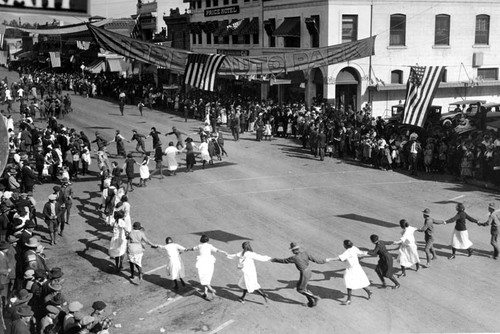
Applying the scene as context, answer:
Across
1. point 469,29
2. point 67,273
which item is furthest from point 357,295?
point 469,29

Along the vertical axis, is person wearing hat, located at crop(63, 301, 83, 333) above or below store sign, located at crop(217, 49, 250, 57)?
below

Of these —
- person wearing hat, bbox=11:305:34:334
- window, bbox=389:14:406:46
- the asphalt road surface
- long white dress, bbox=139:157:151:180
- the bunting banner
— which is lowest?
the asphalt road surface

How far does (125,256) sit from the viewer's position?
54.3ft

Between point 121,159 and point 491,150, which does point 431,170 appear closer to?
point 491,150

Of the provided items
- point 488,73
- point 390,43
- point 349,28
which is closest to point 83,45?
point 349,28

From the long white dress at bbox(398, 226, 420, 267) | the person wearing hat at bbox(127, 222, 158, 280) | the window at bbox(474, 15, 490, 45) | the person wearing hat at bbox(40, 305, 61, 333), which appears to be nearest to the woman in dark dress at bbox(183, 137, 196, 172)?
the person wearing hat at bbox(127, 222, 158, 280)

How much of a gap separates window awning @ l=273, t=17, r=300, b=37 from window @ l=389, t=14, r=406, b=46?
654 centimetres

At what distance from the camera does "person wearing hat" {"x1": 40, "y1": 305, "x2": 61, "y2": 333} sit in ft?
34.8

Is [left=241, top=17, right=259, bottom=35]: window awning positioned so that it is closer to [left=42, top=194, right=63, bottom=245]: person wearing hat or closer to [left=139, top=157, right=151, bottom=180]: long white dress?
[left=139, top=157, right=151, bottom=180]: long white dress

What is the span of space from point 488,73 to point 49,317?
4105 cm

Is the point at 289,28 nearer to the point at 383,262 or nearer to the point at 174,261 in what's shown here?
the point at 383,262

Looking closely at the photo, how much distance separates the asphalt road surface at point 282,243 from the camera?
1277 cm

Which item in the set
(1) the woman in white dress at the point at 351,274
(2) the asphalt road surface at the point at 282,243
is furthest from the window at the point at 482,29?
(1) the woman in white dress at the point at 351,274

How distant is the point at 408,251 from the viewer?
1487cm
